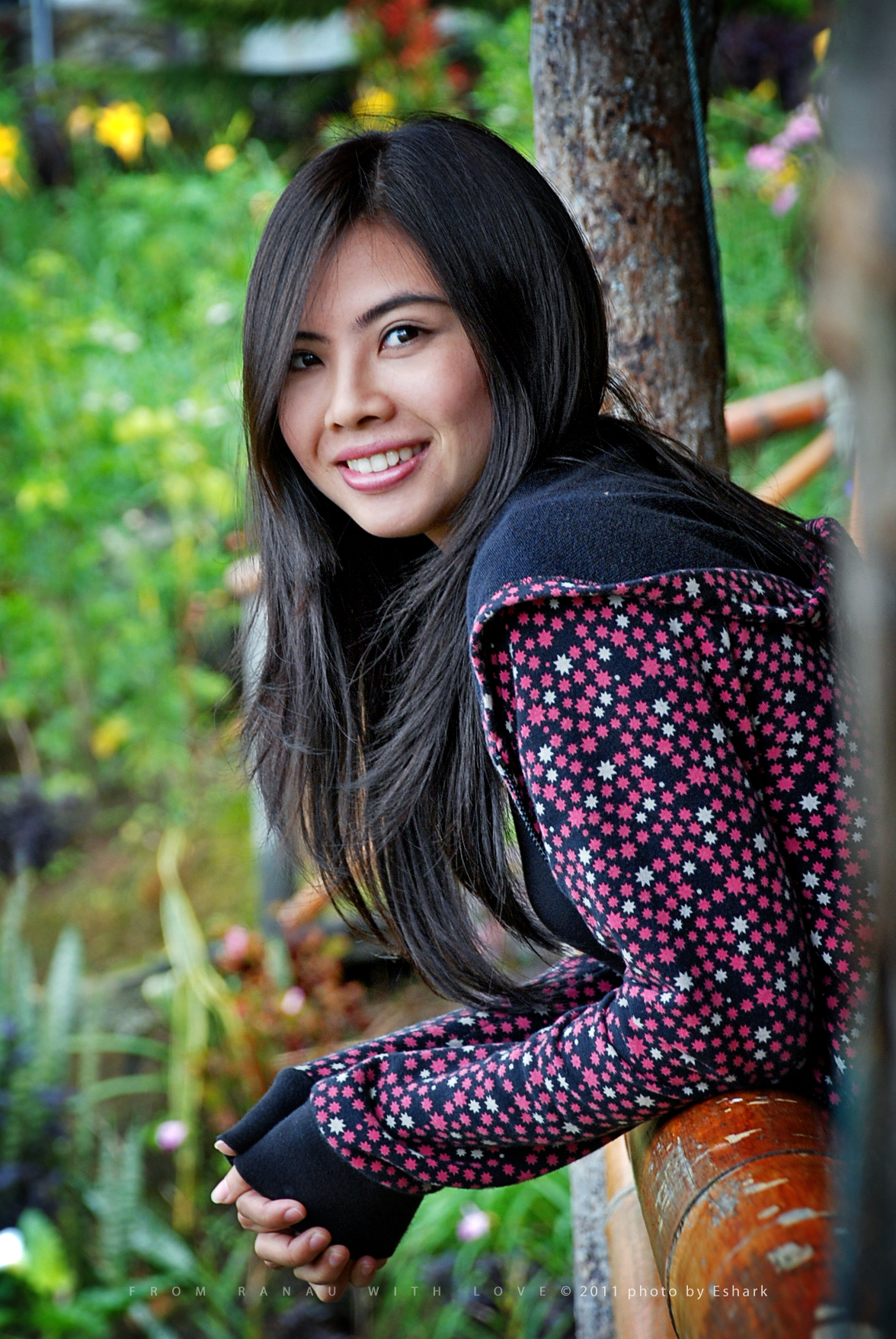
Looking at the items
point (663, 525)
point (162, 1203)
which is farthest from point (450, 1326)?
point (663, 525)

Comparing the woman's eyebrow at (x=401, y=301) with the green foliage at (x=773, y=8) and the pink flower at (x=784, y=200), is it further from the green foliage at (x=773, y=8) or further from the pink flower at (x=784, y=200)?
the green foliage at (x=773, y=8)

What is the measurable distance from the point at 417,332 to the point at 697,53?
880 millimetres

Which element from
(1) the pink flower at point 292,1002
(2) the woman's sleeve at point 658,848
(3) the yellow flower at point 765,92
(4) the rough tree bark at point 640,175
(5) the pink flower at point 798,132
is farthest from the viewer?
(3) the yellow flower at point 765,92

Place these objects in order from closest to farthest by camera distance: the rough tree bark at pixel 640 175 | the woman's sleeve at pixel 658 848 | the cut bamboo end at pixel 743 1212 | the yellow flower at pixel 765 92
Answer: the cut bamboo end at pixel 743 1212 → the woman's sleeve at pixel 658 848 → the rough tree bark at pixel 640 175 → the yellow flower at pixel 765 92

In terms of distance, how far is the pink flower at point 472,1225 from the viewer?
7.68ft

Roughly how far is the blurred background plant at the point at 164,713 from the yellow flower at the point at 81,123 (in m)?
0.03

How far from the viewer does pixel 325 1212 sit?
3.90ft

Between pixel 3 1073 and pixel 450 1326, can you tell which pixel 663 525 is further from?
pixel 3 1073

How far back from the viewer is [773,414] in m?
2.44

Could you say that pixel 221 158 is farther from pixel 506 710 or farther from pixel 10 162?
pixel 506 710

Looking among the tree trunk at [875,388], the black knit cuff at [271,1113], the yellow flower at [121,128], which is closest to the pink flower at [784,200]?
the yellow flower at [121,128]

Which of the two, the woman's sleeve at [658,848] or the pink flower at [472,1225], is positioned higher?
the woman's sleeve at [658,848]

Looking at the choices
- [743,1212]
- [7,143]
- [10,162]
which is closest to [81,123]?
[10,162]

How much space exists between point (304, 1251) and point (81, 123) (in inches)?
198
